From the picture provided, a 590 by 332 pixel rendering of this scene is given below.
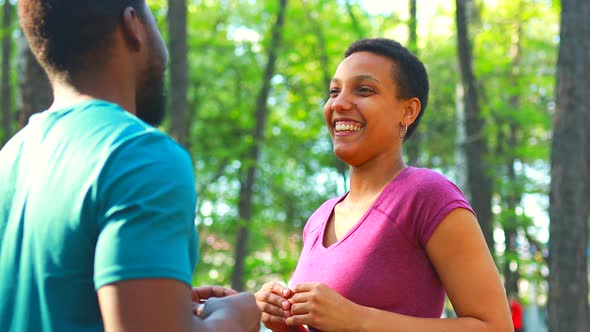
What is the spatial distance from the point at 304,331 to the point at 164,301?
1.22m

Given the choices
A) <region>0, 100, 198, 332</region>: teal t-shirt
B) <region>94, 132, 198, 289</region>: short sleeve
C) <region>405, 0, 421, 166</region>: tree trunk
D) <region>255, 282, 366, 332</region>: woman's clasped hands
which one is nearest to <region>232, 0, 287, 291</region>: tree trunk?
<region>405, 0, 421, 166</region>: tree trunk

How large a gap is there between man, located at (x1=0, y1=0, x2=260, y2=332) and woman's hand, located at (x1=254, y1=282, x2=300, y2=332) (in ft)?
2.17

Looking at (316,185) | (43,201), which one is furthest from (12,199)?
(316,185)

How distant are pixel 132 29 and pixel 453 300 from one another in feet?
4.34

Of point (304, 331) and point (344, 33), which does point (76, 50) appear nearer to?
point (304, 331)

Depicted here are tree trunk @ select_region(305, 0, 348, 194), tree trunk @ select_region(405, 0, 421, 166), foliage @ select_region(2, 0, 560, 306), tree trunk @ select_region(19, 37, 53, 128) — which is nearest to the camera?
tree trunk @ select_region(19, 37, 53, 128)

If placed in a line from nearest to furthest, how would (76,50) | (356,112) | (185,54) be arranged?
1. (76,50)
2. (356,112)
3. (185,54)

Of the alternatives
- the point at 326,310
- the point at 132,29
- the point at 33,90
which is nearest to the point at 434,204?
the point at 326,310

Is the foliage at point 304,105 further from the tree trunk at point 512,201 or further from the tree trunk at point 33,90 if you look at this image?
the tree trunk at point 33,90

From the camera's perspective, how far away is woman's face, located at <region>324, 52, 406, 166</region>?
2822mm

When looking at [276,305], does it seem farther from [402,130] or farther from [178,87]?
[178,87]

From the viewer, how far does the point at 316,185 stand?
76.6 feet

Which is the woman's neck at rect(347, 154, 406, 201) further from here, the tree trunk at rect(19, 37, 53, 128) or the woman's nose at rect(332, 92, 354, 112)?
the tree trunk at rect(19, 37, 53, 128)

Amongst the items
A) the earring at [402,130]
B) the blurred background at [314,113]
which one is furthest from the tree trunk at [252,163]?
the earring at [402,130]
